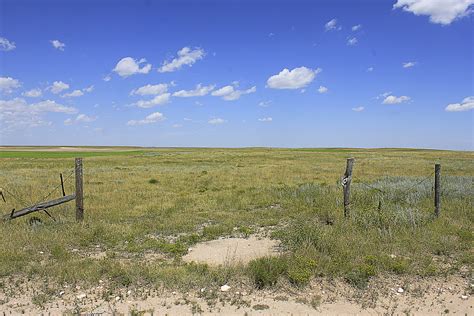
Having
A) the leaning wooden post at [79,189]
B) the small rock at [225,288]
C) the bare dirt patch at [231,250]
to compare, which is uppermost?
the leaning wooden post at [79,189]

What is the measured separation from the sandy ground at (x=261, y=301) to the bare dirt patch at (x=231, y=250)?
63.3 inches

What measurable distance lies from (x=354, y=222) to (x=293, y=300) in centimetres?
500

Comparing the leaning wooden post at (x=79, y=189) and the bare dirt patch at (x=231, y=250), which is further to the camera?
the leaning wooden post at (x=79, y=189)

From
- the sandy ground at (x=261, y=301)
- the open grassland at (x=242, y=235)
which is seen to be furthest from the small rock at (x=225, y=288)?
the open grassland at (x=242, y=235)

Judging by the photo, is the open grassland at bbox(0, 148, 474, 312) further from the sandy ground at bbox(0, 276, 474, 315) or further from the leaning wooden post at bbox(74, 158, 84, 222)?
the leaning wooden post at bbox(74, 158, 84, 222)

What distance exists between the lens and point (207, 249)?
8875 millimetres

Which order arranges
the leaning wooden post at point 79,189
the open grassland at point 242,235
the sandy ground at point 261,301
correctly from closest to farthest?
the sandy ground at point 261,301 < the open grassland at point 242,235 < the leaning wooden post at point 79,189

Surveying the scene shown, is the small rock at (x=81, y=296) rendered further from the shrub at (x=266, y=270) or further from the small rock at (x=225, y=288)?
the shrub at (x=266, y=270)

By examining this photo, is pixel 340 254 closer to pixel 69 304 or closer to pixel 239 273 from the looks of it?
pixel 239 273

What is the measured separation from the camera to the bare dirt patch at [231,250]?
26.2 ft

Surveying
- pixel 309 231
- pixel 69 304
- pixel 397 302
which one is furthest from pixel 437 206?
pixel 69 304

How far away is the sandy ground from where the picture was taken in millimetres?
5535

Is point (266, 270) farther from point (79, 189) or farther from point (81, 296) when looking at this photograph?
point (79, 189)

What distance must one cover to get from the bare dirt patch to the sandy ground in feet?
5.27
